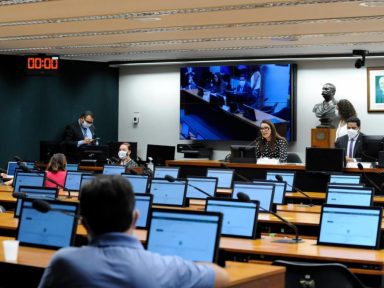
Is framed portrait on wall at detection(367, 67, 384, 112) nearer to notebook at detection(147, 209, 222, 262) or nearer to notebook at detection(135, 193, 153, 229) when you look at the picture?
notebook at detection(135, 193, 153, 229)

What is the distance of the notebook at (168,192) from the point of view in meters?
8.84

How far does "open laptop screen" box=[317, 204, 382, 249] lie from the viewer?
6.08 metres

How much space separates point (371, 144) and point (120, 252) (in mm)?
A: 10896

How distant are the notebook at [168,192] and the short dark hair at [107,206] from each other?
5.75 m

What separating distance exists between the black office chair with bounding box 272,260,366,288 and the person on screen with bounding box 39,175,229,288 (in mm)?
1734

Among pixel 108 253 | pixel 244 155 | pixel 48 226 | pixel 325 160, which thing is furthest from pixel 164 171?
pixel 108 253

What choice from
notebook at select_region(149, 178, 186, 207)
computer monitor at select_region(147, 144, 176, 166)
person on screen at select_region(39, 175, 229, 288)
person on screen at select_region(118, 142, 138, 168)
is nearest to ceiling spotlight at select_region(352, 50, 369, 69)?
computer monitor at select_region(147, 144, 176, 166)

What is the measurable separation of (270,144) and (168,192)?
3993 millimetres

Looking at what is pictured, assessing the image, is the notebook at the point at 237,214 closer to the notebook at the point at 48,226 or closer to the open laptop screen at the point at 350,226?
the open laptop screen at the point at 350,226

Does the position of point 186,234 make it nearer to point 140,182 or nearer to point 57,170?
point 140,182

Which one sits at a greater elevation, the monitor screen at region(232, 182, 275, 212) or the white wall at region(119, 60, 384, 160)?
the white wall at region(119, 60, 384, 160)

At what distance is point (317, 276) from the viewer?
15.5ft

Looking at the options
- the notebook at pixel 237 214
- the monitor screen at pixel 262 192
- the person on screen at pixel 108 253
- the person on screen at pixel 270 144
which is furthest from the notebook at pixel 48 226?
the person on screen at pixel 270 144

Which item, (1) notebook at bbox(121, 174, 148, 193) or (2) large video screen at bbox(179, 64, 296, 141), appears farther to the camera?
(2) large video screen at bbox(179, 64, 296, 141)
